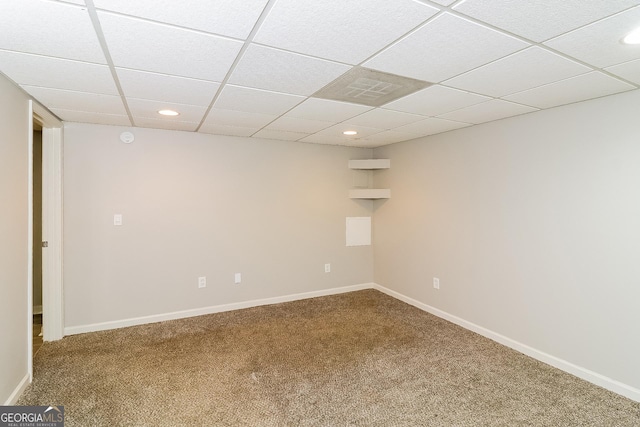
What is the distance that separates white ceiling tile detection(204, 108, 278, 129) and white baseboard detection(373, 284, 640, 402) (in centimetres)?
300

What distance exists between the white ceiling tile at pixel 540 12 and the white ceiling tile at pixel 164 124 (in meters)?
2.90

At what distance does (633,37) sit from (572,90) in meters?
0.81

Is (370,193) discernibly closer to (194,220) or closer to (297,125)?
(297,125)

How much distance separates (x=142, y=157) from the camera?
12.0ft

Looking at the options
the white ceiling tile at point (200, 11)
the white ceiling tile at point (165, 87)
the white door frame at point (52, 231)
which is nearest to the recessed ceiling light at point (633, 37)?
the white ceiling tile at point (200, 11)

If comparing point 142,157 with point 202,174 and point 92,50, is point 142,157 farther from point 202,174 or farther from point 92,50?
point 92,50

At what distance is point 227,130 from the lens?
3.75 meters

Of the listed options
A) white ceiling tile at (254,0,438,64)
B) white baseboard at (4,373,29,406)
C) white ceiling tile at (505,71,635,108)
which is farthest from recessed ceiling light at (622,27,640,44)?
white baseboard at (4,373,29,406)

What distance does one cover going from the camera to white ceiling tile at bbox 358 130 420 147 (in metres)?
3.86

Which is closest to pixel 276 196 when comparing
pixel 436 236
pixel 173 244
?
pixel 173 244

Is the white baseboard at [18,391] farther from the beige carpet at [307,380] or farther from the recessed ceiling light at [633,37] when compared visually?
the recessed ceiling light at [633,37]

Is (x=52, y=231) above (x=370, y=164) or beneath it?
beneath

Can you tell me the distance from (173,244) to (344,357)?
237 cm

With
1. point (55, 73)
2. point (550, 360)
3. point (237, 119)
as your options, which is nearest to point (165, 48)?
point (55, 73)
